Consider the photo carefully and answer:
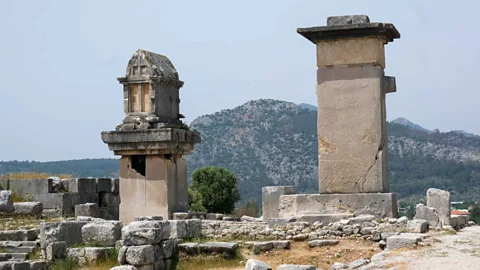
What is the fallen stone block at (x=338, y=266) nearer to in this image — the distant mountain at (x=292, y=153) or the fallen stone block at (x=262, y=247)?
the fallen stone block at (x=262, y=247)

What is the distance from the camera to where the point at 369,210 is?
13.3m

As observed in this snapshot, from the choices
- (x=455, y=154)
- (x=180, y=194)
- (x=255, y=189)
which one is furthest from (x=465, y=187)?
(x=180, y=194)

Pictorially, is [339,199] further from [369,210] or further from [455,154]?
[455,154]

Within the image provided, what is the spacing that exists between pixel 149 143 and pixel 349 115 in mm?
6235

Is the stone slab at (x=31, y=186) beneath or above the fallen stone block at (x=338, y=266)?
above

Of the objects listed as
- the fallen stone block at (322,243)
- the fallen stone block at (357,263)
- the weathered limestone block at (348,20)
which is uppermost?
the weathered limestone block at (348,20)

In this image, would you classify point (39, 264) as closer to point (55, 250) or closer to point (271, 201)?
point (55, 250)

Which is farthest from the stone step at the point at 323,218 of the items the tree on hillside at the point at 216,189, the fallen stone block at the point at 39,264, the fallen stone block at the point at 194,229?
the tree on hillside at the point at 216,189

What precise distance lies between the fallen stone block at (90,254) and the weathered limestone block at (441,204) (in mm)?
6135

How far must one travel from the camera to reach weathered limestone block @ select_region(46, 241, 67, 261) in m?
13.6

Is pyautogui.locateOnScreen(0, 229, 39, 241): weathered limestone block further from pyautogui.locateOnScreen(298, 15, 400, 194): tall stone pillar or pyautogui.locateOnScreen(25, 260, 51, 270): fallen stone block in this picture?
pyautogui.locateOnScreen(298, 15, 400, 194): tall stone pillar

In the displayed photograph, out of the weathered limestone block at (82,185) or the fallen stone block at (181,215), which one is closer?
the fallen stone block at (181,215)

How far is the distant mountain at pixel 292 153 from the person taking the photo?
85.7 meters

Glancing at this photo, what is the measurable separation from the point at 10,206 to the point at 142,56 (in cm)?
463
